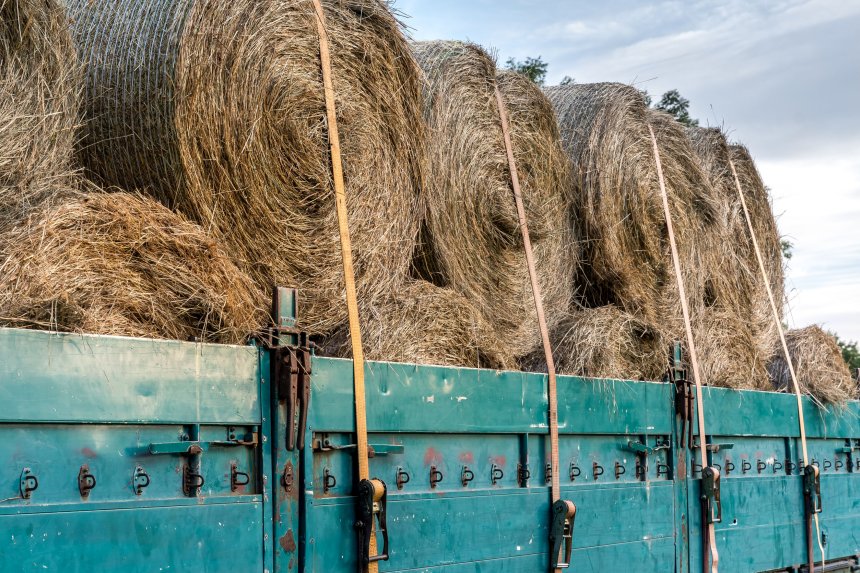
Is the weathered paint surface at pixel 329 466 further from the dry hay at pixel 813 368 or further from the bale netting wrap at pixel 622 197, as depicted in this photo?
the dry hay at pixel 813 368

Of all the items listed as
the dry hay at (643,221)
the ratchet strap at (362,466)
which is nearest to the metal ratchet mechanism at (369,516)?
the ratchet strap at (362,466)

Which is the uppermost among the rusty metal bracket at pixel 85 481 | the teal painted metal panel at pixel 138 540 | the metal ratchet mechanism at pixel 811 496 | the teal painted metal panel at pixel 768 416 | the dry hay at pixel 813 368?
the dry hay at pixel 813 368

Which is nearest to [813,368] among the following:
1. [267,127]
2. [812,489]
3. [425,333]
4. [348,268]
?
[812,489]

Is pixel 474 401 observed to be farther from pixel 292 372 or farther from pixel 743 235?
pixel 743 235

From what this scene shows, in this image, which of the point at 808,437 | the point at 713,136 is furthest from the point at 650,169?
the point at 808,437

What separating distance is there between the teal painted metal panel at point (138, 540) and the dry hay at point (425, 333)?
0.86 meters

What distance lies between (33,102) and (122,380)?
0.97 meters

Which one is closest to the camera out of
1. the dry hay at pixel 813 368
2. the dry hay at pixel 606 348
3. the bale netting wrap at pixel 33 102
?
the bale netting wrap at pixel 33 102

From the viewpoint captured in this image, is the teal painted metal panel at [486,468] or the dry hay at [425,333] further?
the dry hay at [425,333]

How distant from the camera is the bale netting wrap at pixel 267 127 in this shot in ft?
12.3

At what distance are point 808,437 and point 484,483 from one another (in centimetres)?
337

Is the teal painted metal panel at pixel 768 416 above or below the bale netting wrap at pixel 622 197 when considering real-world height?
below

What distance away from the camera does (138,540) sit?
3.12 m

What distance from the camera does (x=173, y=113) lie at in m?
3.70
